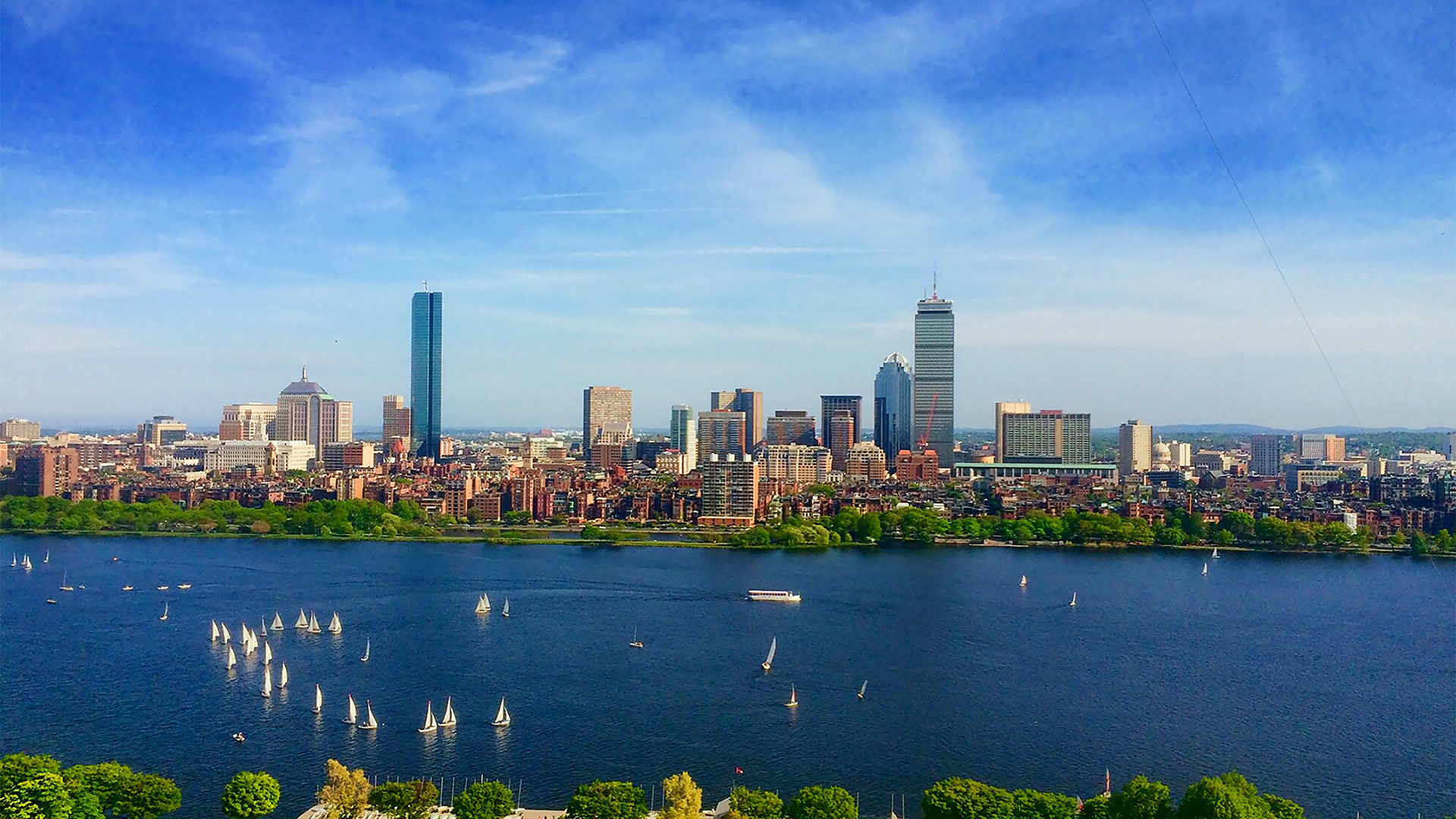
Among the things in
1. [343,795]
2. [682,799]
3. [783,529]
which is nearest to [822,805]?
[682,799]

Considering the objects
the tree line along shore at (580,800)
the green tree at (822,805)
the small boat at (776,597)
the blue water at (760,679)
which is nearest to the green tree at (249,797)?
the tree line along shore at (580,800)

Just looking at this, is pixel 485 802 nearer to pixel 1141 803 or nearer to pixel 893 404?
pixel 1141 803

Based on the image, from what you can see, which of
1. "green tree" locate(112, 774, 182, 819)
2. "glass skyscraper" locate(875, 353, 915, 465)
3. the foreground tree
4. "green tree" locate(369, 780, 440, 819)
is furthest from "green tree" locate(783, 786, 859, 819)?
"glass skyscraper" locate(875, 353, 915, 465)

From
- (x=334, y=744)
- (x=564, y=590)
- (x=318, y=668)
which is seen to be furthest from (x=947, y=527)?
(x=334, y=744)

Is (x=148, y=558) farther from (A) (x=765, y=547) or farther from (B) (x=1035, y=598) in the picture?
(B) (x=1035, y=598)

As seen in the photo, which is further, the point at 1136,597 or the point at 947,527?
the point at 947,527
